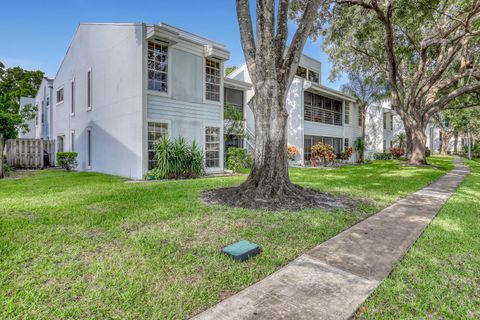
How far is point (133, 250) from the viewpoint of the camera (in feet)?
11.5

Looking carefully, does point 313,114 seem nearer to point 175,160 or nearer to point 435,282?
point 175,160

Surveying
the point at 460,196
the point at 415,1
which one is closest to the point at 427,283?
the point at 460,196

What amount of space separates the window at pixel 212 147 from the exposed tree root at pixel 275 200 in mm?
5989

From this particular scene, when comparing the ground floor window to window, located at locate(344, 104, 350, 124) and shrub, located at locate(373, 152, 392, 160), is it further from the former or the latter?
shrub, located at locate(373, 152, 392, 160)

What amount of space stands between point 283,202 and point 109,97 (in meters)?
9.88

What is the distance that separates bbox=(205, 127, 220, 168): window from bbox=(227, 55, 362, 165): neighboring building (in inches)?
133

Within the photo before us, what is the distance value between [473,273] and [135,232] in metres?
4.54

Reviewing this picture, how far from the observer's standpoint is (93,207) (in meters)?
5.75

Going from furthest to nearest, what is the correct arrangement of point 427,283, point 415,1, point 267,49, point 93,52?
point 93,52
point 415,1
point 267,49
point 427,283

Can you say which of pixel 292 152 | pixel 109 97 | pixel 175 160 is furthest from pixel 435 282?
pixel 292 152

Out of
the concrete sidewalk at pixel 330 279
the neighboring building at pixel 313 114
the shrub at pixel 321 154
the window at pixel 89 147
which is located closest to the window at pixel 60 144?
the window at pixel 89 147

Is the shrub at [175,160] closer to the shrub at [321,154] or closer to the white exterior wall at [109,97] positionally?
the white exterior wall at [109,97]

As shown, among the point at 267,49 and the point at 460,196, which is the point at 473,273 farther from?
the point at 460,196

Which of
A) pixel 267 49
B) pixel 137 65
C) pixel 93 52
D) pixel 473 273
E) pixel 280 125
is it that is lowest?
pixel 473 273
